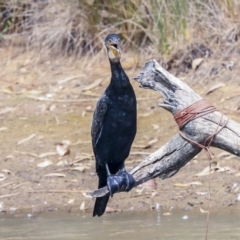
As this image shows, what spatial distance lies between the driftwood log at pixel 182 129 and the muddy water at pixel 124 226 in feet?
4.89

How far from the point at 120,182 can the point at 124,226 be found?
1.52m

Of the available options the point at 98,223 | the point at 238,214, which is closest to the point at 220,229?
the point at 238,214

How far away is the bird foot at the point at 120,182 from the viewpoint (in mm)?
4816

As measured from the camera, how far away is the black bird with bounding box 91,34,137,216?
5000 mm

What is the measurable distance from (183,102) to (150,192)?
2752 mm

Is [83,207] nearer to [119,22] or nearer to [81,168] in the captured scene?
[81,168]

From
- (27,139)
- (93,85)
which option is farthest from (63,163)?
(93,85)

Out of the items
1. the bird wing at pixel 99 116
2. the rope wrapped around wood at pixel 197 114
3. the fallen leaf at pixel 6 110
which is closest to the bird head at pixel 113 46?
the bird wing at pixel 99 116

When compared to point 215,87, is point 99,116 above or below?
above

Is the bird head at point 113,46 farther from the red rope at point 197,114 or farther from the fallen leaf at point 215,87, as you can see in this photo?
the fallen leaf at point 215,87

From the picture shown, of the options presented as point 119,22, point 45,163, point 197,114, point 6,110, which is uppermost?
point 197,114

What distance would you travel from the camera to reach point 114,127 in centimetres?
527

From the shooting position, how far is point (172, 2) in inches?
359

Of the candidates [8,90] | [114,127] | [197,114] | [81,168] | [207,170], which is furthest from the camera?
[8,90]
